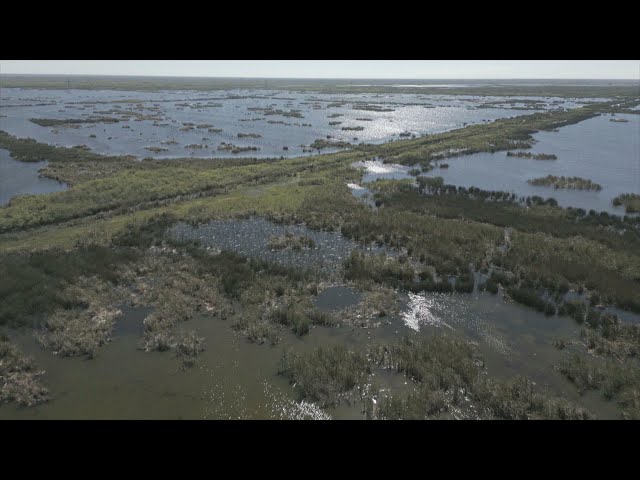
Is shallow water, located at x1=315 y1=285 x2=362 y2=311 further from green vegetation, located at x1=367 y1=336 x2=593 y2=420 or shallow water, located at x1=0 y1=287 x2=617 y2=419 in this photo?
green vegetation, located at x1=367 y1=336 x2=593 y2=420

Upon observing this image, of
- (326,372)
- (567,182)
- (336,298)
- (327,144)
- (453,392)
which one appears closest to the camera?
(453,392)

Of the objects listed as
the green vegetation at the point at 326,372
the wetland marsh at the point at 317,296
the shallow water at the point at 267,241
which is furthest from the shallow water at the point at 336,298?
the green vegetation at the point at 326,372

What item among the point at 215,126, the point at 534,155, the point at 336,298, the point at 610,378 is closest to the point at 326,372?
the point at 336,298

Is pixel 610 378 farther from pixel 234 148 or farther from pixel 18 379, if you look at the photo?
pixel 234 148

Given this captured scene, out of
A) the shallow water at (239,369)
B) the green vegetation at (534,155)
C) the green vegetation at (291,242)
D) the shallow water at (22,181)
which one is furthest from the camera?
the green vegetation at (534,155)

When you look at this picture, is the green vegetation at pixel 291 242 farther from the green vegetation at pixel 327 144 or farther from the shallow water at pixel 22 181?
the green vegetation at pixel 327 144

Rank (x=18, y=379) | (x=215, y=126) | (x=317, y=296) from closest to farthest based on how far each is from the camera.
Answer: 1. (x=18, y=379)
2. (x=317, y=296)
3. (x=215, y=126)

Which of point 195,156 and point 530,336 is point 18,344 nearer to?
point 530,336
